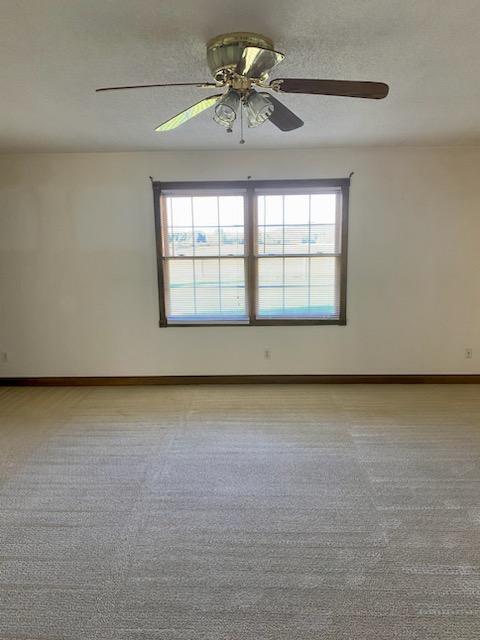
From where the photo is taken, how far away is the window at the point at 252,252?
4.14 metres

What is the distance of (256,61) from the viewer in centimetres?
179

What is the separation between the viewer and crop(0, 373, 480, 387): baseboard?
433 centimetres

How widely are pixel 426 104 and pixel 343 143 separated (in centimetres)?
114

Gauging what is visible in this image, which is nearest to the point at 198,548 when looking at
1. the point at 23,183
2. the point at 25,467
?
the point at 25,467

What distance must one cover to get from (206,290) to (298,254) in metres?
1.10

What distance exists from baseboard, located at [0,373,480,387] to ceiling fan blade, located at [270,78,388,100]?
308cm

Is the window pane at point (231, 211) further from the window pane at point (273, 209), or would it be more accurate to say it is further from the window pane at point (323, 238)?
the window pane at point (323, 238)

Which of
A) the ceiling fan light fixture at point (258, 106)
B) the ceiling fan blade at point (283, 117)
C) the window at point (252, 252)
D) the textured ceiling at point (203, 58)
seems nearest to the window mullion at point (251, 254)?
the window at point (252, 252)

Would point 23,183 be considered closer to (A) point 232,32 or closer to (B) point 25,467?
(B) point 25,467

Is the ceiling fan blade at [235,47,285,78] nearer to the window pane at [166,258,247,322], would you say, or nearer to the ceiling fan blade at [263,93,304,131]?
the ceiling fan blade at [263,93,304,131]

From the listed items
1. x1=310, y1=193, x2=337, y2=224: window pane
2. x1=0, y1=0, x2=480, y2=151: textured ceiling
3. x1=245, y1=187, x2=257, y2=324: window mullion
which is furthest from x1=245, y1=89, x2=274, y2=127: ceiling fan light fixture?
x1=310, y1=193, x2=337, y2=224: window pane

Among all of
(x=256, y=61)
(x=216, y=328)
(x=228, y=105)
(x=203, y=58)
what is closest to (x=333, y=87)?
(x=256, y=61)

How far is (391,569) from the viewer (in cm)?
181

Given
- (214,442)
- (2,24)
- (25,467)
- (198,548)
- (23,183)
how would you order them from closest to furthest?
(2,24) → (198,548) → (25,467) → (214,442) → (23,183)
